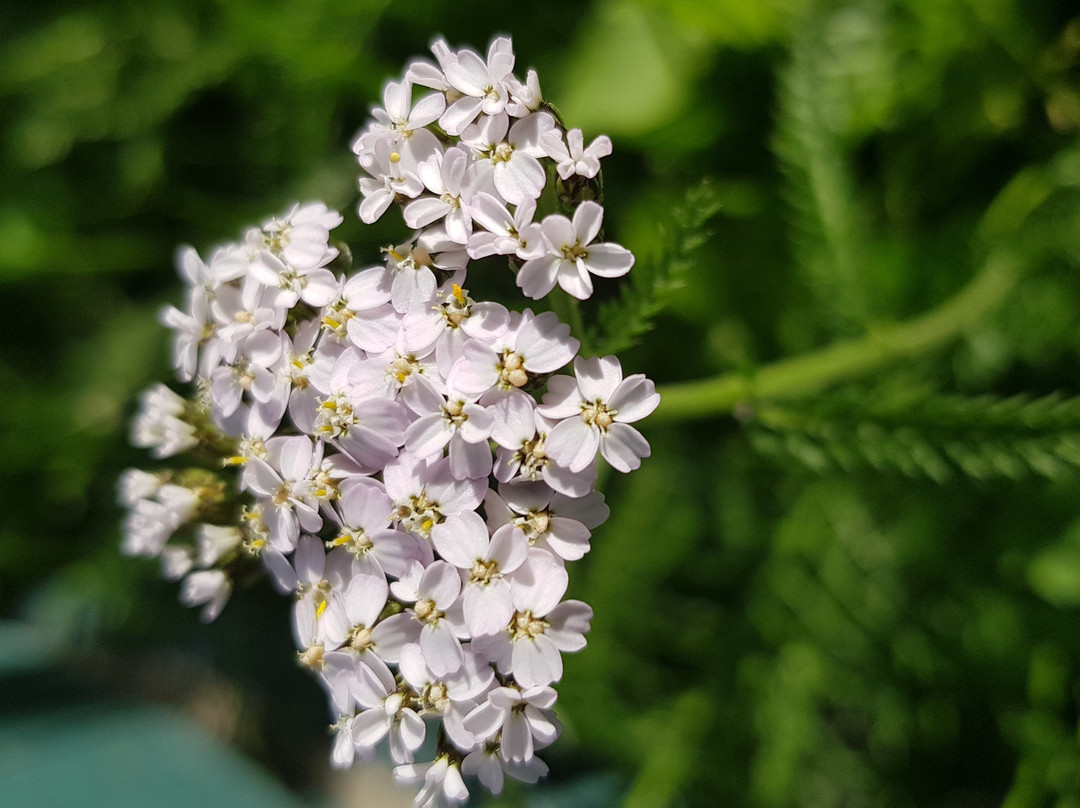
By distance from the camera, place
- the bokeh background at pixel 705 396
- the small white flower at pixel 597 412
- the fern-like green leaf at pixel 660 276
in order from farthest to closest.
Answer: the bokeh background at pixel 705 396
the fern-like green leaf at pixel 660 276
the small white flower at pixel 597 412

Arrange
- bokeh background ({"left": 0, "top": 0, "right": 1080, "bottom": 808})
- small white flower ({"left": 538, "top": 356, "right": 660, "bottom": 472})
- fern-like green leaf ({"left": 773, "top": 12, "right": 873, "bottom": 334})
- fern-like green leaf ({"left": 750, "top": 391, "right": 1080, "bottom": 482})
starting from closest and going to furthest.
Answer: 1. small white flower ({"left": 538, "top": 356, "right": 660, "bottom": 472})
2. fern-like green leaf ({"left": 750, "top": 391, "right": 1080, "bottom": 482})
3. fern-like green leaf ({"left": 773, "top": 12, "right": 873, "bottom": 334})
4. bokeh background ({"left": 0, "top": 0, "right": 1080, "bottom": 808})

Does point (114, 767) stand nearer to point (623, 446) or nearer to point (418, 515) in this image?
point (418, 515)

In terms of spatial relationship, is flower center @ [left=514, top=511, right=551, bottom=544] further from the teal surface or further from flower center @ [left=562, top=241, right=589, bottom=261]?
the teal surface

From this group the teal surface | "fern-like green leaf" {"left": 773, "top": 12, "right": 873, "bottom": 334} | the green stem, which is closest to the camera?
the green stem

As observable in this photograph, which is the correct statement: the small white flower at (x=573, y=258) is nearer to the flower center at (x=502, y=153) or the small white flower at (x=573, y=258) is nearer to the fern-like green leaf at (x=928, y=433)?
the flower center at (x=502, y=153)

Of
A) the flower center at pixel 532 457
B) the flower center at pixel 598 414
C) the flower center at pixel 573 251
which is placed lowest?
the flower center at pixel 532 457

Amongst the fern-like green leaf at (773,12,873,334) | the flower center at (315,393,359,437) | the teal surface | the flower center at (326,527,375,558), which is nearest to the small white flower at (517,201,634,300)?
the flower center at (315,393,359,437)

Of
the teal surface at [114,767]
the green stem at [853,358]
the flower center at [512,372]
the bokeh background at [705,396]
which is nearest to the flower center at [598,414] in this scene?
the flower center at [512,372]
